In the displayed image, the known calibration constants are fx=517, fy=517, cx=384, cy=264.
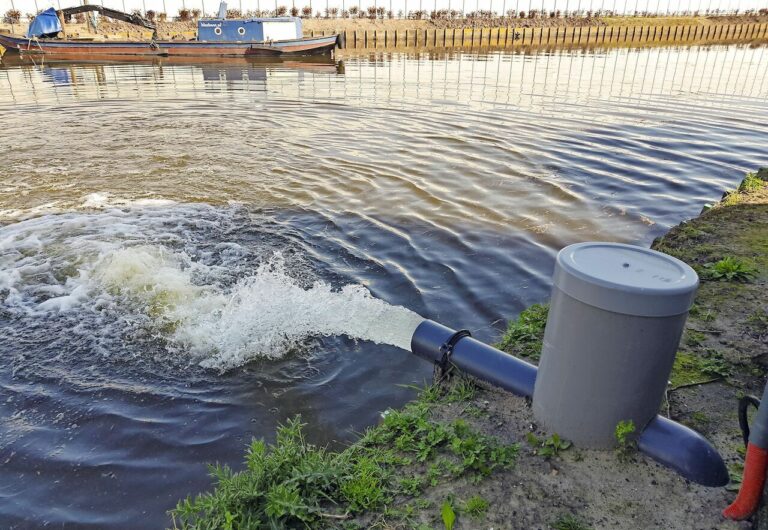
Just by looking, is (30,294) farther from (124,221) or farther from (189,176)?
(189,176)

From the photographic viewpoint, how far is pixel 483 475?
3000 millimetres

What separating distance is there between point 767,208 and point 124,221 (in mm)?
9616

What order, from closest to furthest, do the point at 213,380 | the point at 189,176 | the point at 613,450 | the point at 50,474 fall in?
the point at 613,450 → the point at 50,474 → the point at 213,380 → the point at 189,176

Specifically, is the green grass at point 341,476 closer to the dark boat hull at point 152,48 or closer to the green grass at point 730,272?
the green grass at point 730,272

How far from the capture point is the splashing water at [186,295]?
5402 mm

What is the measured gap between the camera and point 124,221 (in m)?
8.33

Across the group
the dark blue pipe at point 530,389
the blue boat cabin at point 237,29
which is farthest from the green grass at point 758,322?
the blue boat cabin at point 237,29

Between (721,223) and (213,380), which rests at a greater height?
(721,223)

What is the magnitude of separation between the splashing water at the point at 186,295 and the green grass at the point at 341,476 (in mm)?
2080

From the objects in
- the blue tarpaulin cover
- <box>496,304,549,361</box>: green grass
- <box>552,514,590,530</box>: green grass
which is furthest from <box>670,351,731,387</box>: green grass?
the blue tarpaulin cover

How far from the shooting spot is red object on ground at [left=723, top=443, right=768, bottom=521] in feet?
7.93

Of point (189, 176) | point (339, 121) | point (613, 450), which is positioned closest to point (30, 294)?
point (189, 176)

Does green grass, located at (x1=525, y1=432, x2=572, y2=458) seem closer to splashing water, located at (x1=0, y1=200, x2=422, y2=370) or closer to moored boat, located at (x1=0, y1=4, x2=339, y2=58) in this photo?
splashing water, located at (x1=0, y1=200, x2=422, y2=370)

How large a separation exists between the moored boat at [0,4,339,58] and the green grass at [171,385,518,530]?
39944mm
